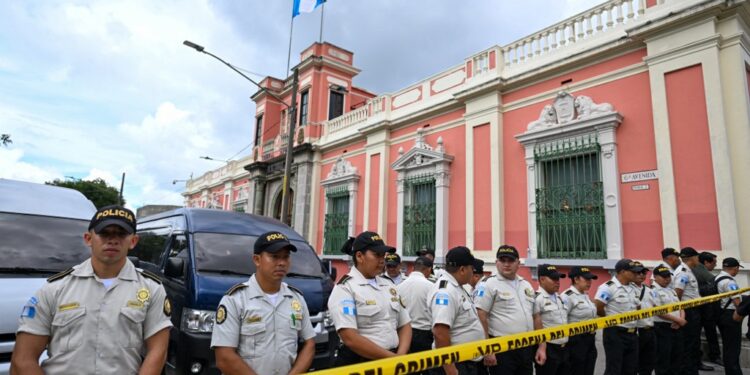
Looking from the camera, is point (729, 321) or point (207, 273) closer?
point (207, 273)

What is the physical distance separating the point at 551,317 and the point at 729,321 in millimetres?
3311

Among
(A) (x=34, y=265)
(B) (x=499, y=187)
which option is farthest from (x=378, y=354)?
(B) (x=499, y=187)

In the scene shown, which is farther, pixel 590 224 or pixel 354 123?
pixel 354 123

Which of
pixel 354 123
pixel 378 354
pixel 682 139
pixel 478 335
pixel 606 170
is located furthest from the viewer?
pixel 354 123

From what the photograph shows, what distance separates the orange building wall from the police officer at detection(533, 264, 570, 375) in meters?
4.14

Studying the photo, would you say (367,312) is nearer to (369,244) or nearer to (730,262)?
(369,244)

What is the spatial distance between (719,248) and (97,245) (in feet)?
28.0

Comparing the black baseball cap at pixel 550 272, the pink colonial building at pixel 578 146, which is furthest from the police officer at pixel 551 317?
the pink colonial building at pixel 578 146

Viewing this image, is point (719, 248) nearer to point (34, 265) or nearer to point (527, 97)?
point (527, 97)

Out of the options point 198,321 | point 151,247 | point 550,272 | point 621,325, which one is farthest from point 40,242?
point 621,325

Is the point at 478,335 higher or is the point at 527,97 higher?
the point at 527,97

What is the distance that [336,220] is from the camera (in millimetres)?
15633

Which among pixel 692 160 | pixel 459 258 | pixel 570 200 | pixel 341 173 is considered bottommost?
pixel 459 258

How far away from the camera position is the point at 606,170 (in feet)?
27.4
